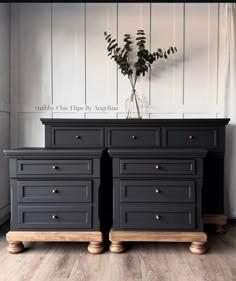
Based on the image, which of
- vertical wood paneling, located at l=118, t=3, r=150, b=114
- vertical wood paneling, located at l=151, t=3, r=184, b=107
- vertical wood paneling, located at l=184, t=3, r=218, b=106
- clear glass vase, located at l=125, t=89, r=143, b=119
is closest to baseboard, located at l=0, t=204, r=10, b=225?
clear glass vase, located at l=125, t=89, r=143, b=119

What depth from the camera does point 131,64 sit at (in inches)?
105

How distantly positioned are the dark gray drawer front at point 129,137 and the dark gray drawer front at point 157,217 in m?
0.56

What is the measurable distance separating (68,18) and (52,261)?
7.06 feet

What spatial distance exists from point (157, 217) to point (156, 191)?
0.58ft

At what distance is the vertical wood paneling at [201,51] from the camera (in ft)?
8.70

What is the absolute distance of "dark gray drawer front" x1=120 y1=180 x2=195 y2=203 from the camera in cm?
Answer: 191

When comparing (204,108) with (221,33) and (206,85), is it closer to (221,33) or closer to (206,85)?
(206,85)

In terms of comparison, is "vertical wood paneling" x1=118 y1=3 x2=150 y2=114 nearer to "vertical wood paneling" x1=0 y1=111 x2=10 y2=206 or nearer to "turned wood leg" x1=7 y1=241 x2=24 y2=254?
"vertical wood paneling" x1=0 y1=111 x2=10 y2=206

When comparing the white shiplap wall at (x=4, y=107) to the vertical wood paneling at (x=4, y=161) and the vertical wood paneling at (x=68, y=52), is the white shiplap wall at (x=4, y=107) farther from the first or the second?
the vertical wood paneling at (x=68, y=52)

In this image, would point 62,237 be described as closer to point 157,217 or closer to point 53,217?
point 53,217

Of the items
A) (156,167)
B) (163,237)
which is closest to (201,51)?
(156,167)

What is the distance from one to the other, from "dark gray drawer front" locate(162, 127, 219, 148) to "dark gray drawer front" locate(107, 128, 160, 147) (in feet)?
0.40

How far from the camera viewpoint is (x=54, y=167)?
75.7 inches

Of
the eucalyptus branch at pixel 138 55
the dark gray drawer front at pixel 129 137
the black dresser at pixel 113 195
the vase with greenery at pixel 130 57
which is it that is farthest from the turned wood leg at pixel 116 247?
the eucalyptus branch at pixel 138 55
